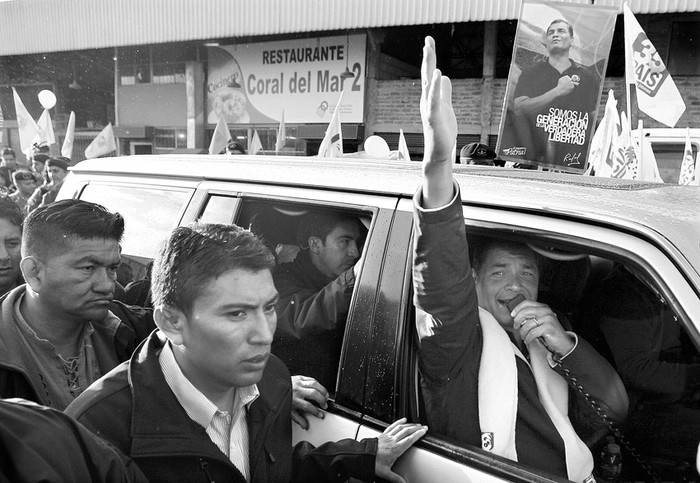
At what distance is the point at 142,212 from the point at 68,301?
80 centimetres

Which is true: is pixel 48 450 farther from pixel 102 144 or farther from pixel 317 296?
pixel 102 144

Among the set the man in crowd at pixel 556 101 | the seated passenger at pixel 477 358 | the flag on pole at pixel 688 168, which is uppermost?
the man in crowd at pixel 556 101

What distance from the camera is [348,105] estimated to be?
13.4 m

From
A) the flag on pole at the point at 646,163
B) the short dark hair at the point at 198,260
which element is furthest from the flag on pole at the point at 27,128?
the short dark hair at the point at 198,260

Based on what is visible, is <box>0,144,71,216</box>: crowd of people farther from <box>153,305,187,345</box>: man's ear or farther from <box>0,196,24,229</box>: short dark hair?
<box>153,305,187,345</box>: man's ear

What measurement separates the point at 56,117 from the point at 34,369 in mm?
18402

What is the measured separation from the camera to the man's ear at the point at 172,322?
4.92 ft

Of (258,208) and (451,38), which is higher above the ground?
(451,38)

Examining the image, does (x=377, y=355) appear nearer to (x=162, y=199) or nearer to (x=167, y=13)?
(x=162, y=199)

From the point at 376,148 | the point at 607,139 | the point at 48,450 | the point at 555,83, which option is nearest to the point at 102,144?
the point at 376,148

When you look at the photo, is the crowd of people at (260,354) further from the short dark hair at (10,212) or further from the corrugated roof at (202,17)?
the corrugated roof at (202,17)

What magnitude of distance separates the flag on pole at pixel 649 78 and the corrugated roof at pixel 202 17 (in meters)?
5.58

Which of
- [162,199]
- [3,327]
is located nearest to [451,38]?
[162,199]

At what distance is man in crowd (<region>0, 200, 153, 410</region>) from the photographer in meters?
1.96
